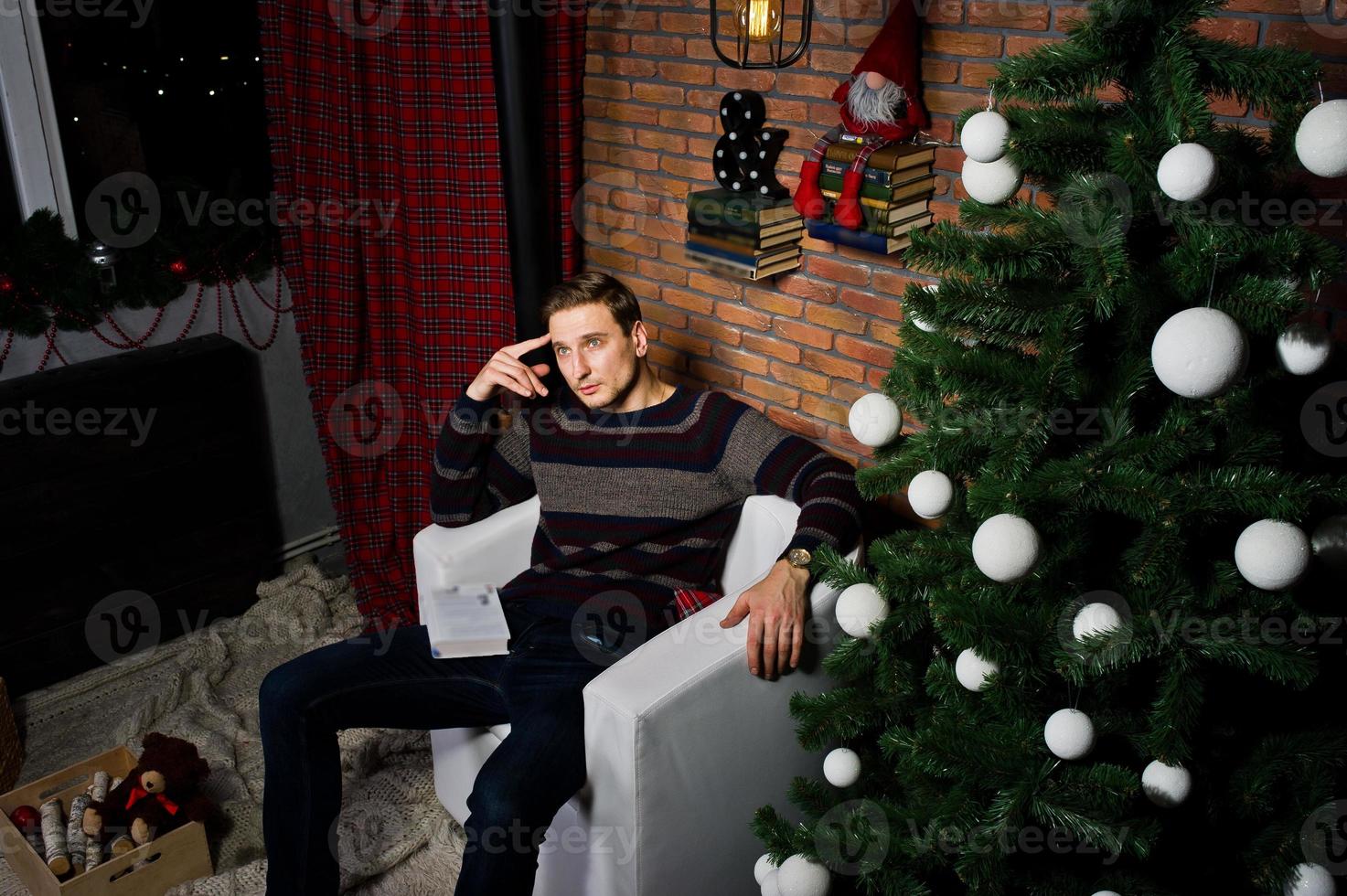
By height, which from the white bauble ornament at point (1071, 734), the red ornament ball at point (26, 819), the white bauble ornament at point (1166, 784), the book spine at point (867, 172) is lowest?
the red ornament ball at point (26, 819)

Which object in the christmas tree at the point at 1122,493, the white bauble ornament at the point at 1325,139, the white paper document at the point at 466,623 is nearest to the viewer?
the white bauble ornament at the point at 1325,139

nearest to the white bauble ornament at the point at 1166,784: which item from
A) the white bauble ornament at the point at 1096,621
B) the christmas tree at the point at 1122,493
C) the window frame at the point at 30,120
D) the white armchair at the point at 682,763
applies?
the christmas tree at the point at 1122,493

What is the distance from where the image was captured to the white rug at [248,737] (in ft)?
7.18

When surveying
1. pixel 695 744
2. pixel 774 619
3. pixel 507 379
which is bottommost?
pixel 695 744

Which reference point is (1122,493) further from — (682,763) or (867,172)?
(867,172)

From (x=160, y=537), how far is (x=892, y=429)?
2.18 meters

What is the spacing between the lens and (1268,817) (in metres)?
1.46

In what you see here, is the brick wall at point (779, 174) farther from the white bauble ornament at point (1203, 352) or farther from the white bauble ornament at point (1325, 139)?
the white bauble ornament at point (1203, 352)

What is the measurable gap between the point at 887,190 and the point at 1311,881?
1.34m

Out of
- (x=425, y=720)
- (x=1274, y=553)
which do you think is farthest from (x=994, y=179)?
(x=425, y=720)

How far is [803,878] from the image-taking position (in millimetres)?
1614

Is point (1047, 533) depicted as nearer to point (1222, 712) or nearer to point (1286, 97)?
point (1222, 712)

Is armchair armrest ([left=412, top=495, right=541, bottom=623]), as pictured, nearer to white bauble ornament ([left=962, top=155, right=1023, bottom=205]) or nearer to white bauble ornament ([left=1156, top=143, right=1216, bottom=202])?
white bauble ornament ([left=962, top=155, right=1023, bottom=205])

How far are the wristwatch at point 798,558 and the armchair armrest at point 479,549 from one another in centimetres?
65
